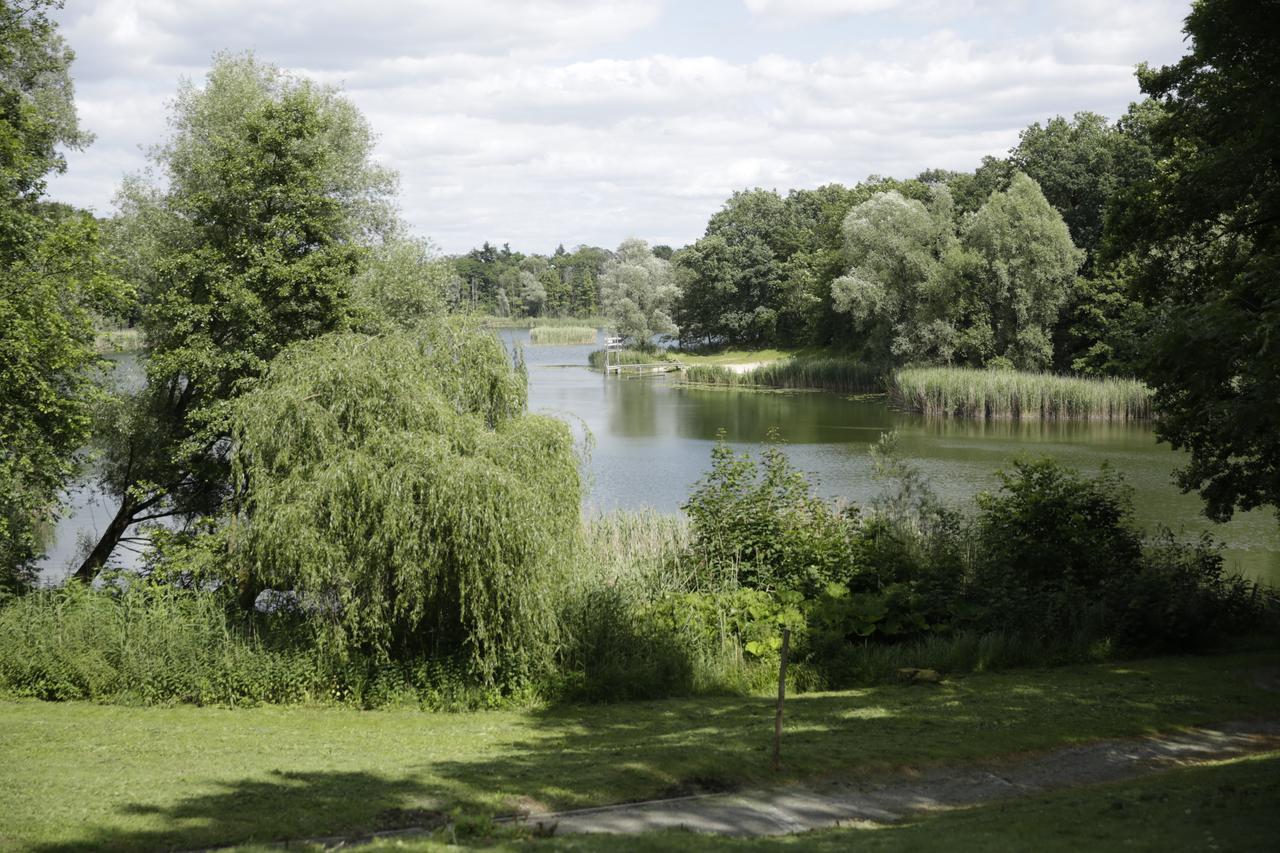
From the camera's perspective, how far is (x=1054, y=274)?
5253 centimetres

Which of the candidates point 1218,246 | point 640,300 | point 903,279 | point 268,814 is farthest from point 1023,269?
point 268,814

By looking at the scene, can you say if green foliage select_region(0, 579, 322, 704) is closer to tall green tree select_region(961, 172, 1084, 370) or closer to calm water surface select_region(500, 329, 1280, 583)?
calm water surface select_region(500, 329, 1280, 583)

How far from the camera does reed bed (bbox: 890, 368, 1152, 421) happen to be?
45094mm

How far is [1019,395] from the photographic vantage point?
155 ft

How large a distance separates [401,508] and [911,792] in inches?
271

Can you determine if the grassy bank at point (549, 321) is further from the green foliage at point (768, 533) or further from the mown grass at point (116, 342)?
the green foliage at point (768, 533)

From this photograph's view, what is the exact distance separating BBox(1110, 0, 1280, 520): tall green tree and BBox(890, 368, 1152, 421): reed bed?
28487 millimetres

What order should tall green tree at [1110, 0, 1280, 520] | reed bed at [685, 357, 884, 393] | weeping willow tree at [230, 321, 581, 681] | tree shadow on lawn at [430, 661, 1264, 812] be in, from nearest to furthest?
tree shadow on lawn at [430, 661, 1264, 812] → tall green tree at [1110, 0, 1280, 520] → weeping willow tree at [230, 321, 581, 681] → reed bed at [685, 357, 884, 393]

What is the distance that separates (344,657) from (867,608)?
7.63 m

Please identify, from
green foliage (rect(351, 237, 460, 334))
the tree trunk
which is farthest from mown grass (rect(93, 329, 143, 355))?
green foliage (rect(351, 237, 460, 334))

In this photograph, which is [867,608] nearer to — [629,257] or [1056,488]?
[1056,488]

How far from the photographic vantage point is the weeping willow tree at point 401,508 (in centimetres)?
1366

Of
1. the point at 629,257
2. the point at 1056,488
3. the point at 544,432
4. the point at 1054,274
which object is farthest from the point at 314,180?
the point at 629,257

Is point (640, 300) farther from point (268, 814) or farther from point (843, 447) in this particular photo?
point (268, 814)
